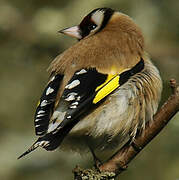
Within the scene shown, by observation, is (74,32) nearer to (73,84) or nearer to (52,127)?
(73,84)

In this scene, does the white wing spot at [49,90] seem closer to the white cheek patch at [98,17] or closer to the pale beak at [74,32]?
the pale beak at [74,32]

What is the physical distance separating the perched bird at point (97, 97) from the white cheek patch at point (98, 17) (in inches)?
24.5

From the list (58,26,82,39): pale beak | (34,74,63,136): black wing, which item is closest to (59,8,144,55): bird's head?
(58,26,82,39): pale beak

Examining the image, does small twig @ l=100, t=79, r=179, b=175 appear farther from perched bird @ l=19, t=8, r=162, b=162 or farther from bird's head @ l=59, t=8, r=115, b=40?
bird's head @ l=59, t=8, r=115, b=40

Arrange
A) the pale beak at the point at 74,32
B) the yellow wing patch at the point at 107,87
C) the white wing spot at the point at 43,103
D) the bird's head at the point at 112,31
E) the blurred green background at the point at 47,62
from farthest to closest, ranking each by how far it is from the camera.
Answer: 1. the blurred green background at the point at 47,62
2. the pale beak at the point at 74,32
3. the bird's head at the point at 112,31
4. the white wing spot at the point at 43,103
5. the yellow wing patch at the point at 107,87

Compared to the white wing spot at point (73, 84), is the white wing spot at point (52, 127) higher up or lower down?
lower down

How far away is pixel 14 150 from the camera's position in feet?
26.3

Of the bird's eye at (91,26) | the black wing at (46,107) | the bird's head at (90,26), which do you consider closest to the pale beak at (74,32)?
the bird's head at (90,26)

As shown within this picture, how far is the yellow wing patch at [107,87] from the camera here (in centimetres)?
510

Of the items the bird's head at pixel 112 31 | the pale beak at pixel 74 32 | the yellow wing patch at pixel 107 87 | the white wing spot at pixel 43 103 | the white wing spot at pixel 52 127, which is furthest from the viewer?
the pale beak at pixel 74 32

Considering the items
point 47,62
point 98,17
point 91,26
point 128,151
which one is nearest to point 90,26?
point 91,26

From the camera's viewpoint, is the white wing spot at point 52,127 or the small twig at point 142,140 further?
the white wing spot at point 52,127

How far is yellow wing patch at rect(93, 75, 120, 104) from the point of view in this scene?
5.10 meters

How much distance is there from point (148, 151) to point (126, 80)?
2.61m
